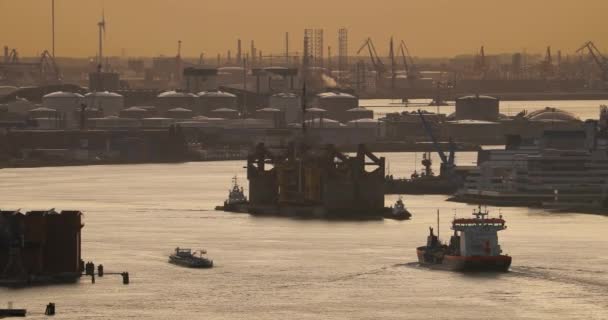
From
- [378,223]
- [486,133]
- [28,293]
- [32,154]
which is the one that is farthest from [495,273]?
[486,133]

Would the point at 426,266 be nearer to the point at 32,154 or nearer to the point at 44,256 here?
the point at 44,256

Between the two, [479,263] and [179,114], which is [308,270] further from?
[179,114]

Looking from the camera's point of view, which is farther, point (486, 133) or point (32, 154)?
point (486, 133)

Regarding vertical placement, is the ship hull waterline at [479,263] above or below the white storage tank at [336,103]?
below

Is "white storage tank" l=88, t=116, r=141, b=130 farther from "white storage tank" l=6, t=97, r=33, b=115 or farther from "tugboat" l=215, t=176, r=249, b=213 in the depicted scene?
"tugboat" l=215, t=176, r=249, b=213

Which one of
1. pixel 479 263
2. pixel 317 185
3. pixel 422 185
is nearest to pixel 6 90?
pixel 422 185

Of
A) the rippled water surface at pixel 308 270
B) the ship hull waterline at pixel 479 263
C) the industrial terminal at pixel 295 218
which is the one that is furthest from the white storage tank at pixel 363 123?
the ship hull waterline at pixel 479 263

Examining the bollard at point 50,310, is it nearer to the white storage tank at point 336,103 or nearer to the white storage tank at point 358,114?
the white storage tank at point 358,114
